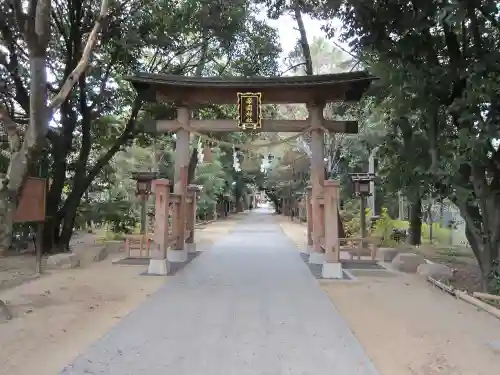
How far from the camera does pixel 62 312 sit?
6426mm

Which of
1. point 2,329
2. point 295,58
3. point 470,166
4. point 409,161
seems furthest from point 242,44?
point 2,329

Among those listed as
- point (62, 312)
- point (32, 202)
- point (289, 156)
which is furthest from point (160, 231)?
point (289, 156)

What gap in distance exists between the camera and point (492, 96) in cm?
684

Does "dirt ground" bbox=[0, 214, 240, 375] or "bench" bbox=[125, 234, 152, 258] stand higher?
"bench" bbox=[125, 234, 152, 258]

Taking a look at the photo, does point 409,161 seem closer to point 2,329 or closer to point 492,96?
point 492,96

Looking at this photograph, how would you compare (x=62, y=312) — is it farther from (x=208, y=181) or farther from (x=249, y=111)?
(x=208, y=181)

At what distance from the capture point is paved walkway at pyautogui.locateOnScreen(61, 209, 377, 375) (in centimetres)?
429

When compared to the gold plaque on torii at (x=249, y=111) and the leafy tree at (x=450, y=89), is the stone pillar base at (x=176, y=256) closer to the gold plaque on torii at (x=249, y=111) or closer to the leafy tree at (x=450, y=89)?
the gold plaque on torii at (x=249, y=111)

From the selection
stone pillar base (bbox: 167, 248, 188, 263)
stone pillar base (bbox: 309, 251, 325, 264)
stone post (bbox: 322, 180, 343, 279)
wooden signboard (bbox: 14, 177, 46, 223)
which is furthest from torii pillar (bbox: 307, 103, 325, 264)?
wooden signboard (bbox: 14, 177, 46, 223)

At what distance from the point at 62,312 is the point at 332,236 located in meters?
5.71

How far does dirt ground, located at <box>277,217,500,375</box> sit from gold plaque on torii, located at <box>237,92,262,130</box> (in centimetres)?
425

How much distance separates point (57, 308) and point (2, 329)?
3.84 ft

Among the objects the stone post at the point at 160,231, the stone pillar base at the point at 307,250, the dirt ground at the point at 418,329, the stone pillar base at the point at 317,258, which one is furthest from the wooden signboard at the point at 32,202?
the stone pillar base at the point at 307,250

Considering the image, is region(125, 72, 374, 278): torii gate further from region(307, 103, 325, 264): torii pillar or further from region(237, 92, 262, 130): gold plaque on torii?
region(237, 92, 262, 130): gold plaque on torii
